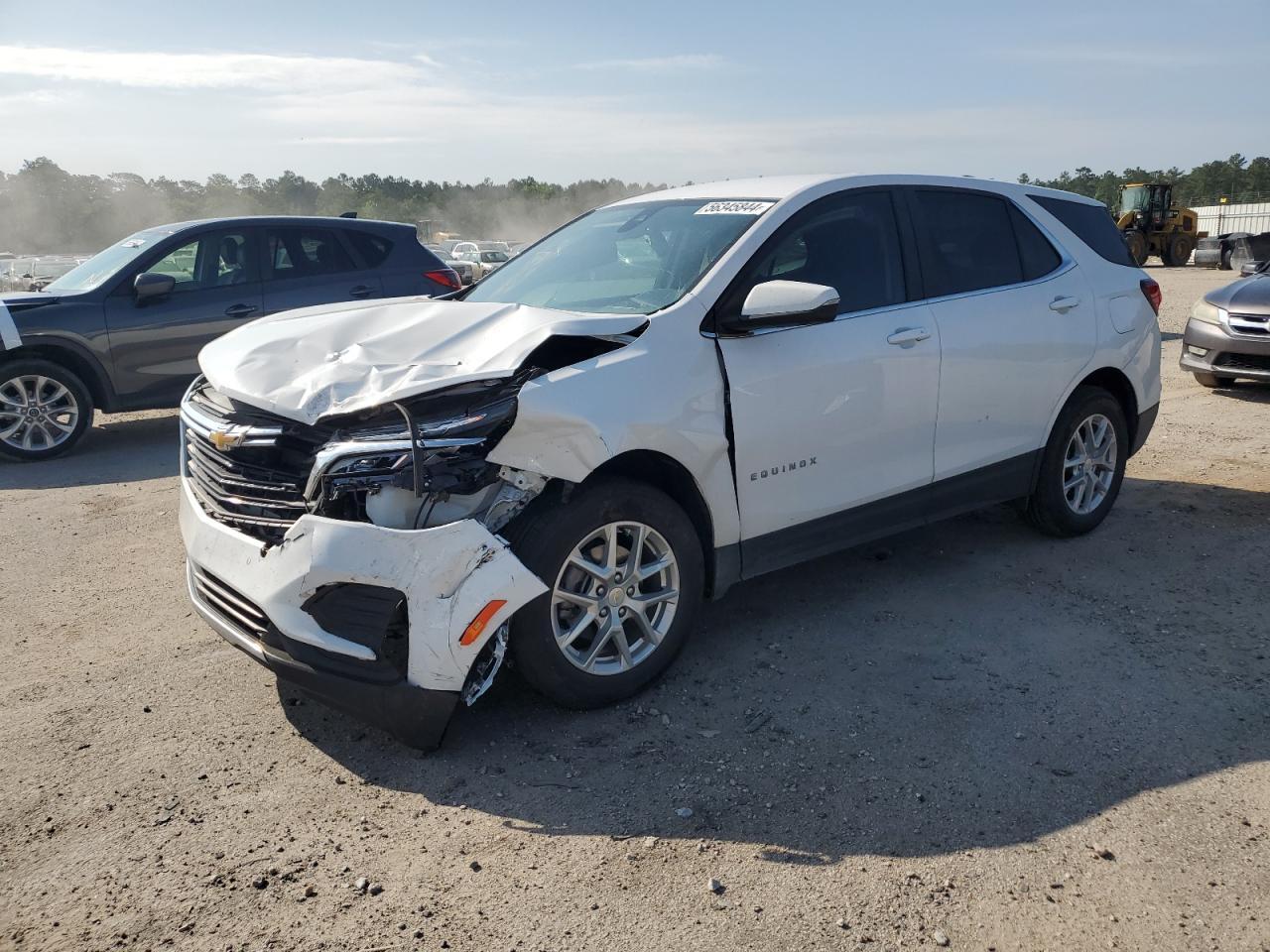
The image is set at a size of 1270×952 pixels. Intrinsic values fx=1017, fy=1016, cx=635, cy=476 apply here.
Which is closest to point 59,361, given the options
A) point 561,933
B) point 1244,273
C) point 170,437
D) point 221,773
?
point 170,437

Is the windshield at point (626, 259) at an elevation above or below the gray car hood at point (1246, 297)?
above

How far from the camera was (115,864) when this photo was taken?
2900 mm

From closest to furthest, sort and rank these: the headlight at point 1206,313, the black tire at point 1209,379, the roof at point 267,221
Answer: the roof at point 267,221, the headlight at point 1206,313, the black tire at point 1209,379

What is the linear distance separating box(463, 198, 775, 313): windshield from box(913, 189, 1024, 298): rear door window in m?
0.97

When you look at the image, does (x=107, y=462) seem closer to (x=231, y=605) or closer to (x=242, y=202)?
(x=231, y=605)

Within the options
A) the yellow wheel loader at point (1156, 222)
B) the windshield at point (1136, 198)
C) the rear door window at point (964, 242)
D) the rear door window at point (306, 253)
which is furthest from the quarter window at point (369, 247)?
the windshield at point (1136, 198)

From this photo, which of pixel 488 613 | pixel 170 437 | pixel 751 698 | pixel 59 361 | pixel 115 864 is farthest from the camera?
pixel 170 437

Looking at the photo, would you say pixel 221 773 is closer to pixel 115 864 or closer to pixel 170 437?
pixel 115 864

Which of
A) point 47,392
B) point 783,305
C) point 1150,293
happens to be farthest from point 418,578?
point 47,392

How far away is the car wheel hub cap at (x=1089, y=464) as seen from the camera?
5480 mm

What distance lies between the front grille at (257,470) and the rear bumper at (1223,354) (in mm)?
8961

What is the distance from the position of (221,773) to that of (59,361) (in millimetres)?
6226

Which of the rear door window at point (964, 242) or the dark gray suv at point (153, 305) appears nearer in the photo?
the rear door window at point (964, 242)

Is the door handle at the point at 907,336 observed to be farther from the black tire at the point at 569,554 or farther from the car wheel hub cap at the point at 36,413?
the car wheel hub cap at the point at 36,413
